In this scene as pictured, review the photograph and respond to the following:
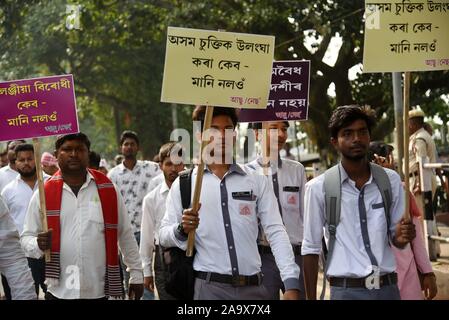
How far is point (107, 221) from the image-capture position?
604 centimetres

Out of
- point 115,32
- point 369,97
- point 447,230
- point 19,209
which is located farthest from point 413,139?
point 115,32

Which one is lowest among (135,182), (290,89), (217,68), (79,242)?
(79,242)

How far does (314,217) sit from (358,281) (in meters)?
0.44

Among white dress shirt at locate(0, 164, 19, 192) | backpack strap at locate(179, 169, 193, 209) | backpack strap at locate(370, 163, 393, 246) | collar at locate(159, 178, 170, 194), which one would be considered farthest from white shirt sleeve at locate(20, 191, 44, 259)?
white dress shirt at locate(0, 164, 19, 192)

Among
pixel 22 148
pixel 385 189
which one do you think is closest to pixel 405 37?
pixel 385 189

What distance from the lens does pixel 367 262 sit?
16.3 ft

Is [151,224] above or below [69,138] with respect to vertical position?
below

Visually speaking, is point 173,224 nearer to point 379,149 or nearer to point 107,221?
point 107,221

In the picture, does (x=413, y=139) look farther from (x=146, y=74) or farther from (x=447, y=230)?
(x=146, y=74)

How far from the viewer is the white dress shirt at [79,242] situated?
5895mm

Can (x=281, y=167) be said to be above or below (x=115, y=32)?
below

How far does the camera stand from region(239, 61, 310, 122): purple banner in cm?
762

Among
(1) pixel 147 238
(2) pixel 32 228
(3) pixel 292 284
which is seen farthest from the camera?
(1) pixel 147 238
